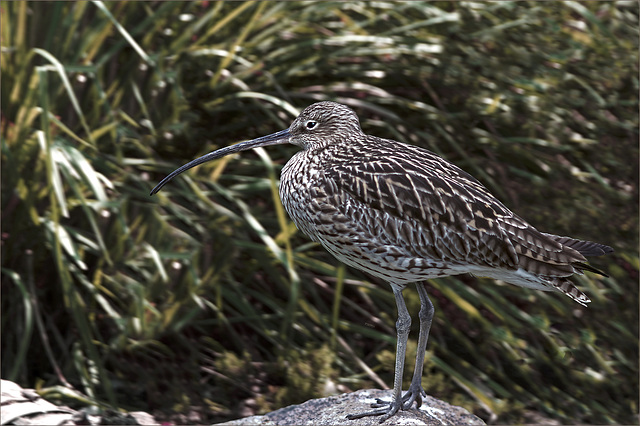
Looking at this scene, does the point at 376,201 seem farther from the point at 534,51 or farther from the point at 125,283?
the point at 534,51

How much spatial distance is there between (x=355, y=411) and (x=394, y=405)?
23 cm

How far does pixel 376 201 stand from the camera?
3959 millimetres

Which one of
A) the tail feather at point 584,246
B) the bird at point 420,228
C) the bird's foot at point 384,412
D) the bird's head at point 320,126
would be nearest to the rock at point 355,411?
A: the bird's foot at point 384,412

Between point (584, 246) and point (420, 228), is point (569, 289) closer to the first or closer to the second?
point (584, 246)

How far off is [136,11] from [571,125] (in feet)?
10.7

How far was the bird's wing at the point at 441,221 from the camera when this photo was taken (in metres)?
3.90

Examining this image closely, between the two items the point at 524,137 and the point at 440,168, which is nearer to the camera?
the point at 440,168

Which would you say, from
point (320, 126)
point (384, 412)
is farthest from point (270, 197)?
point (384, 412)

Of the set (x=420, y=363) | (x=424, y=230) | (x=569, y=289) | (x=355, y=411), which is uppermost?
(x=424, y=230)

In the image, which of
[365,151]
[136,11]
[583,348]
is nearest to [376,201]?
[365,151]

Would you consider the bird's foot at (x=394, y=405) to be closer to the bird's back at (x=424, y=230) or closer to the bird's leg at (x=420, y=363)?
the bird's leg at (x=420, y=363)

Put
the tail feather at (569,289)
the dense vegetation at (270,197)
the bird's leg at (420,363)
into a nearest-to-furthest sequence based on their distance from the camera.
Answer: the tail feather at (569,289) < the bird's leg at (420,363) < the dense vegetation at (270,197)

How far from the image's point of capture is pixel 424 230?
3.94 metres

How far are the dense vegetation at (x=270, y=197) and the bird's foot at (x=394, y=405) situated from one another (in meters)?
0.94
